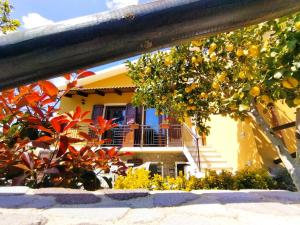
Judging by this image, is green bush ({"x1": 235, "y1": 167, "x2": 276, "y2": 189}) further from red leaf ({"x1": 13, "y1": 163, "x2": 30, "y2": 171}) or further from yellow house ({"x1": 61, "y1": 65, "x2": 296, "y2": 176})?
red leaf ({"x1": 13, "y1": 163, "x2": 30, "y2": 171})

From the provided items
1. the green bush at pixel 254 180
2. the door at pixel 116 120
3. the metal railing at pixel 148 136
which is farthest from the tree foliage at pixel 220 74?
the door at pixel 116 120

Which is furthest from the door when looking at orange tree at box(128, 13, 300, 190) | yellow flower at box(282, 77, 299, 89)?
yellow flower at box(282, 77, 299, 89)

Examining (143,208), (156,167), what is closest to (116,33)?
(143,208)

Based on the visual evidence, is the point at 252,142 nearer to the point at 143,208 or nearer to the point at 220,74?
the point at 220,74

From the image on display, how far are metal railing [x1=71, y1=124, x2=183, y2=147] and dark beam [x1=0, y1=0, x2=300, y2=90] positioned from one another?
12.8 metres

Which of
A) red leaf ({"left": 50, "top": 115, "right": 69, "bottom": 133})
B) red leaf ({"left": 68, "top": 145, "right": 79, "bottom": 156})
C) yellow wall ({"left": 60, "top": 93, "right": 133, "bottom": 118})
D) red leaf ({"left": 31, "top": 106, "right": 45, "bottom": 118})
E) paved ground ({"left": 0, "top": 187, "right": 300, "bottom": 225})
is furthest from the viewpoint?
yellow wall ({"left": 60, "top": 93, "right": 133, "bottom": 118})

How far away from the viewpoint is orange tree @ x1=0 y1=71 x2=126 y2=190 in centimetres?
228

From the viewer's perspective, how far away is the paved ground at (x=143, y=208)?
1.28 m

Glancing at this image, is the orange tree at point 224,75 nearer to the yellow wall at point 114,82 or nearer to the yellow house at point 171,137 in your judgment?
the yellow house at point 171,137

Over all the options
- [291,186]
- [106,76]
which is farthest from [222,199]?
[106,76]

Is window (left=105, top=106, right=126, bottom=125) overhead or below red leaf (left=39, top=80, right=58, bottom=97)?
overhead

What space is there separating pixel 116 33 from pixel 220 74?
4254mm

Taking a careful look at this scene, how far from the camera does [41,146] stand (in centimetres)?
232

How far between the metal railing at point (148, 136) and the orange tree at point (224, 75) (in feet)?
22.4
